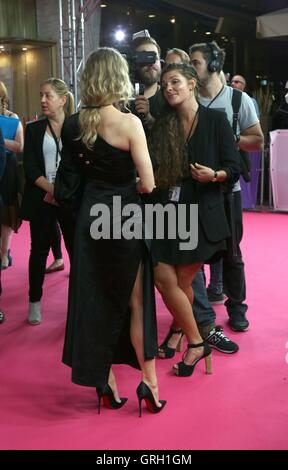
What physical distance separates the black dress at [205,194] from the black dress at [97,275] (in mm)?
306

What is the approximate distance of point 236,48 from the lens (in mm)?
10703

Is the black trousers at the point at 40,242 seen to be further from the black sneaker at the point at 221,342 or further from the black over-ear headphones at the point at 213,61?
the black over-ear headphones at the point at 213,61

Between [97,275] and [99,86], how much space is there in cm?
75

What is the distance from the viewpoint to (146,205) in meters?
2.71

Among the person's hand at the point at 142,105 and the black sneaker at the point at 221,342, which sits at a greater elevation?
the person's hand at the point at 142,105

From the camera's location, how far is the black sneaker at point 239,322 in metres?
3.33

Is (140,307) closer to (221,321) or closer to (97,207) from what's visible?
(97,207)

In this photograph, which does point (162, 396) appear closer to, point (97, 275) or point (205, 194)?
point (97, 275)

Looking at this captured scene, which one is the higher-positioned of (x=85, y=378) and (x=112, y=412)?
(x=85, y=378)

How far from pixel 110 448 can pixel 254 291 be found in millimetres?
2253

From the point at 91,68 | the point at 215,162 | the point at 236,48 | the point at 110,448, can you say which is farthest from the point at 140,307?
the point at 236,48

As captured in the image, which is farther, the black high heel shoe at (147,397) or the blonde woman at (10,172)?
the blonde woman at (10,172)

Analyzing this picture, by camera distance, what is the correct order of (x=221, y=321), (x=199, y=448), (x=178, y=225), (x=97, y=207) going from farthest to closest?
(x=221, y=321) < (x=178, y=225) < (x=97, y=207) < (x=199, y=448)

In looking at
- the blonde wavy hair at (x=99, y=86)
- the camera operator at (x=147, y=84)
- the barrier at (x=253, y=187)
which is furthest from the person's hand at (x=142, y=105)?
the barrier at (x=253, y=187)
